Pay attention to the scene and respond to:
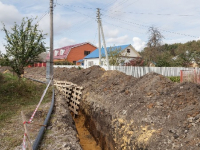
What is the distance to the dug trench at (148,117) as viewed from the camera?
14.7ft

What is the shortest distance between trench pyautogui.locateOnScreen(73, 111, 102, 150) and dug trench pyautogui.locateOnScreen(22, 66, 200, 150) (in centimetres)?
19

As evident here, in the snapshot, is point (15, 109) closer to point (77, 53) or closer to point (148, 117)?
point (148, 117)

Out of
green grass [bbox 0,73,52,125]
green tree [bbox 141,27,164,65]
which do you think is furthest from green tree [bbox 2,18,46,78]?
green tree [bbox 141,27,164,65]

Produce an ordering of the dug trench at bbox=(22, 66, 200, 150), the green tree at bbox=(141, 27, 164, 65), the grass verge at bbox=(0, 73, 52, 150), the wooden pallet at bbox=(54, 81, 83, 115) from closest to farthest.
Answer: the dug trench at bbox=(22, 66, 200, 150) → the grass verge at bbox=(0, 73, 52, 150) → the wooden pallet at bbox=(54, 81, 83, 115) → the green tree at bbox=(141, 27, 164, 65)

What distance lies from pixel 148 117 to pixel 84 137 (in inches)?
152

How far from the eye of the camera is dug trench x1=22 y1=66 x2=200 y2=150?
4486 millimetres

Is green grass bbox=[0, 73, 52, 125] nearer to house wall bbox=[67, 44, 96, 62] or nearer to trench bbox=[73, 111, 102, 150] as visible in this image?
trench bbox=[73, 111, 102, 150]

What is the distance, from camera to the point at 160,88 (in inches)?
282

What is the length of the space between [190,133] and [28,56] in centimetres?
1101

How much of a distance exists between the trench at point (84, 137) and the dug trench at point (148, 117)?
19cm

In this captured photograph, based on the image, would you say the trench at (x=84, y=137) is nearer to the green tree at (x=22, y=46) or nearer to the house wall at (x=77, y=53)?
the green tree at (x=22, y=46)

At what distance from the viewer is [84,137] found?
8500mm

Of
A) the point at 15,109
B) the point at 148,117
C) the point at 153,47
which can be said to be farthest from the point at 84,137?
the point at 153,47

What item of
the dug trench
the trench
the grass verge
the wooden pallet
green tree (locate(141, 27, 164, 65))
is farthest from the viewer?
green tree (locate(141, 27, 164, 65))
